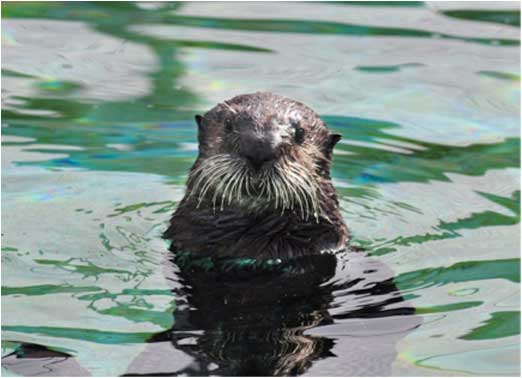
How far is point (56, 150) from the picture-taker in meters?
8.25

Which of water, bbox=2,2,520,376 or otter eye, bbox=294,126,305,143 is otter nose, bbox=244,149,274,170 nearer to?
otter eye, bbox=294,126,305,143

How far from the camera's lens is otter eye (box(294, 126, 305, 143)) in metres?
6.23

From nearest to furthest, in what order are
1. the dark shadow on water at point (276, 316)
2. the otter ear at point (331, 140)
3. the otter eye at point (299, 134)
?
1. the dark shadow on water at point (276, 316)
2. the otter eye at point (299, 134)
3. the otter ear at point (331, 140)

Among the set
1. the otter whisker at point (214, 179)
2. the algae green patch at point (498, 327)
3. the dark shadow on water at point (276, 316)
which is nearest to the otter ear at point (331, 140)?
the dark shadow on water at point (276, 316)

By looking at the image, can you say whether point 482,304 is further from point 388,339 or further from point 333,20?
point 333,20

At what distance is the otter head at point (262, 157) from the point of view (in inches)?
230

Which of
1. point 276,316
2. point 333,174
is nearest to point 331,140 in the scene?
point 276,316

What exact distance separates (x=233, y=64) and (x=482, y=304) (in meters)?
4.41

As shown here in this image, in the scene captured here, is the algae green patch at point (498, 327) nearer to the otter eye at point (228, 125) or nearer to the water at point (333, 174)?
the water at point (333, 174)

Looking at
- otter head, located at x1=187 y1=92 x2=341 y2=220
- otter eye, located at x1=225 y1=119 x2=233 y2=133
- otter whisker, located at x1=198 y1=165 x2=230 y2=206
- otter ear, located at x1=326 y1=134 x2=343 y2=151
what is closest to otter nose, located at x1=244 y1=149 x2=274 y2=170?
otter head, located at x1=187 y1=92 x2=341 y2=220

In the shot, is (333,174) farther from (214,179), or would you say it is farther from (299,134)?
(214,179)

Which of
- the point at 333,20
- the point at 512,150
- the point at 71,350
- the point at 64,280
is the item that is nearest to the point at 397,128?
the point at 512,150

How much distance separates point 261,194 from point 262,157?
0.28 m

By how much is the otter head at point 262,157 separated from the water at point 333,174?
0.39 meters
